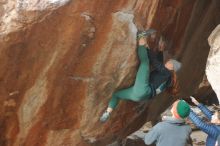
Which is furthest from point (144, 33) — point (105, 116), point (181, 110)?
point (181, 110)

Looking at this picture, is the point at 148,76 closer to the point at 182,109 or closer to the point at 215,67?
the point at 215,67

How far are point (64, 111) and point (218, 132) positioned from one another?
8.42 feet

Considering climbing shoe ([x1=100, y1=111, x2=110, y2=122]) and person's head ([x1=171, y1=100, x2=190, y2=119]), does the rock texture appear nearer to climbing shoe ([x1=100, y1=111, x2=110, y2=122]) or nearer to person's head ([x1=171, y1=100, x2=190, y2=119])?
person's head ([x1=171, y1=100, x2=190, y2=119])

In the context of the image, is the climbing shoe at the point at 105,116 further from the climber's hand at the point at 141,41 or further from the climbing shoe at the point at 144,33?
the climbing shoe at the point at 144,33

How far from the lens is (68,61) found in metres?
7.00

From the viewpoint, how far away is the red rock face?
6551 millimetres

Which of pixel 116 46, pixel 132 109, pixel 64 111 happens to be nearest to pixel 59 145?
pixel 64 111

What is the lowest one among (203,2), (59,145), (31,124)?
(59,145)

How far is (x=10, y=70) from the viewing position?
22.1ft

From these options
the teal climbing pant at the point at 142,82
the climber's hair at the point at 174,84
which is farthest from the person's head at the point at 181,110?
the climber's hair at the point at 174,84

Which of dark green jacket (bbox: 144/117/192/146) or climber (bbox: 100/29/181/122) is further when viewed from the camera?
climber (bbox: 100/29/181/122)

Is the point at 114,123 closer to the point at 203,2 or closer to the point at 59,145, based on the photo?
the point at 59,145

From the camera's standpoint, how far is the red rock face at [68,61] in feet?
21.5

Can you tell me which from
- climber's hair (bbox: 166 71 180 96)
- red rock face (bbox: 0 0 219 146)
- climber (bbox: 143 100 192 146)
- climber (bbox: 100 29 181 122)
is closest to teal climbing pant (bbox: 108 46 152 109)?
climber (bbox: 100 29 181 122)
